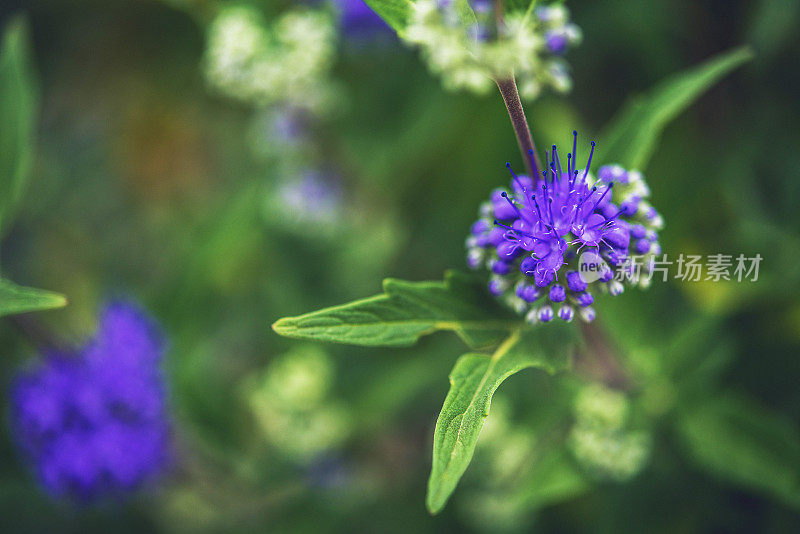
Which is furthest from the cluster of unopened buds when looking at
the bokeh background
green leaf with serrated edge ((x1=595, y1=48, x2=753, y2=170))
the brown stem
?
the bokeh background

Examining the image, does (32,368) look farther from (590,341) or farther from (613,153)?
(613,153)

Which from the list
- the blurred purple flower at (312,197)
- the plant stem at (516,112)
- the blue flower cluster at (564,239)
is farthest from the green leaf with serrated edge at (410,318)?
the blurred purple flower at (312,197)

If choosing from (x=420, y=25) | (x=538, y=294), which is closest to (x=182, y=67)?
(x=420, y=25)

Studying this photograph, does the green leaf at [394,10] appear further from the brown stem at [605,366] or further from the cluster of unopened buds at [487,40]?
the brown stem at [605,366]

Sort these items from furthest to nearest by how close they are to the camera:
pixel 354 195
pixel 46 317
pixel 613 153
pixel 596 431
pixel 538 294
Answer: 1. pixel 46 317
2. pixel 354 195
3. pixel 596 431
4. pixel 613 153
5. pixel 538 294

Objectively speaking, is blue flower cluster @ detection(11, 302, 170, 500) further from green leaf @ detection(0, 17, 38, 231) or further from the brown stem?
the brown stem

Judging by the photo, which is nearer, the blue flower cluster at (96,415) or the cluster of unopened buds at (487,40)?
the cluster of unopened buds at (487,40)
